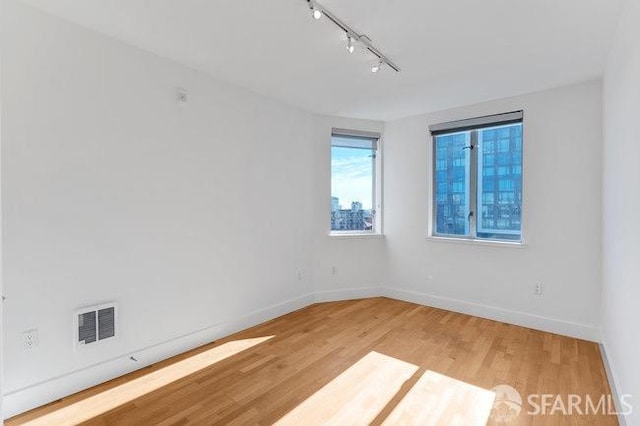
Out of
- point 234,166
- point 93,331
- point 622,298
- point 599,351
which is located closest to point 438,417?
point 622,298

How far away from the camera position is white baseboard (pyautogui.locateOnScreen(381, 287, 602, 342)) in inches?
122

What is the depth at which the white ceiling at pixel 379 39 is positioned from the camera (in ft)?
6.56

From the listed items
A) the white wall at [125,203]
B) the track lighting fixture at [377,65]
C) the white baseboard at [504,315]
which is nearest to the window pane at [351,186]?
the white wall at [125,203]

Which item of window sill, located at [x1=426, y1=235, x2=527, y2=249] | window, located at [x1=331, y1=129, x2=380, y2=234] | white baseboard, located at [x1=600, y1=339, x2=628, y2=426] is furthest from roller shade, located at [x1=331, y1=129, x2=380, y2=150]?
white baseboard, located at [x1=600, y1=339, x2=628, y2=426]

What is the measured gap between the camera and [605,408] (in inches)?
81.2

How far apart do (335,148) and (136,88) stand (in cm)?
253

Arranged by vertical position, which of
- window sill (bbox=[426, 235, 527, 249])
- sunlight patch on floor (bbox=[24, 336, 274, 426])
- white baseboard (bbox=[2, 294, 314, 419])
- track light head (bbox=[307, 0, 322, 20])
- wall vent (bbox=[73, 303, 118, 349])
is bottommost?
sunlight patch on floor (bbox=[24, 336, 274, 426])

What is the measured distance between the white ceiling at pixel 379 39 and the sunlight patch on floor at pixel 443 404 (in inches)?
100

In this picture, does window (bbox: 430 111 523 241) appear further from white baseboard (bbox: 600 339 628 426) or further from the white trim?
white baseboard (bbox: 600 339 628 426)

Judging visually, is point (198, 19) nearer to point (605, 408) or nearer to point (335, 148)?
point (335, 148)

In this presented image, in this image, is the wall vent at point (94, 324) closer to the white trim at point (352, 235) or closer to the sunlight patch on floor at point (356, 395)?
the sunlight patch on floor at point (356, 395)

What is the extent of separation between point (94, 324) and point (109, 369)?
37 cm

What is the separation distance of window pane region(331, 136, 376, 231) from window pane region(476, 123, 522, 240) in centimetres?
143

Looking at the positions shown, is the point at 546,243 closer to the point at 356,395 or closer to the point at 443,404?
the point at 443,404
